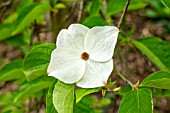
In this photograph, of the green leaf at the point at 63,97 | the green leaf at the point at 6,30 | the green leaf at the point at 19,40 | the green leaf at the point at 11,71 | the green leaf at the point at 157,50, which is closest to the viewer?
the green leaf at the point at 63,97

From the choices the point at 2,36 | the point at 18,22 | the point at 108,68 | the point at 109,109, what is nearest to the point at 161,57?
the point at 108,68

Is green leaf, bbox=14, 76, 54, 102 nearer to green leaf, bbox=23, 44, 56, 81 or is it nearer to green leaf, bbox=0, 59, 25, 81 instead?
green leaf, bbox=0, 59, 25, 81

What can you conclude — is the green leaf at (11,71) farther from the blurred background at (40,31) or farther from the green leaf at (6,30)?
the green leaf at (6,30)

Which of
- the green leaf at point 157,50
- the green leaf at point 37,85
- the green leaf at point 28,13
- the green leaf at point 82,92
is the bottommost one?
the green leaf at point 37,85

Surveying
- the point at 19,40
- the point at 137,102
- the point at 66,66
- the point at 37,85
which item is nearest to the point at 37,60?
the point at 66,66

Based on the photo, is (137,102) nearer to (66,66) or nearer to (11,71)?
(66,66)

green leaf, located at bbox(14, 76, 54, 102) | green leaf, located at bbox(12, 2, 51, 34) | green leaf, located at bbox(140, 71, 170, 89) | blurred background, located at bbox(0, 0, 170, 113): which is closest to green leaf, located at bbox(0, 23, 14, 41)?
blurred background, located at bbox(0, 0, 170, 113)

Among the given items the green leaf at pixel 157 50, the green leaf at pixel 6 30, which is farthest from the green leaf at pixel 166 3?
the green leaf at pixel 6 30
